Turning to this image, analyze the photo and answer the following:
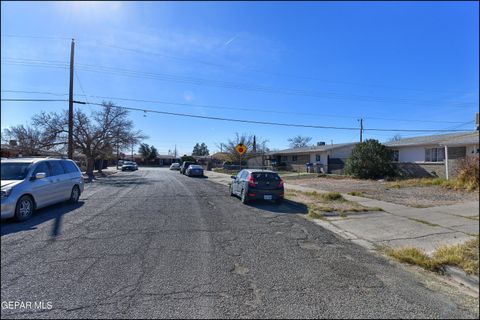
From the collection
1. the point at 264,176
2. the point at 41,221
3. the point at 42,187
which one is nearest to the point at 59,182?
the point at 42,187

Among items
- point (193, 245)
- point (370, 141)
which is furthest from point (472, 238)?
point (370, 141)

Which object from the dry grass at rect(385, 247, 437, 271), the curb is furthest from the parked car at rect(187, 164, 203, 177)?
the curb

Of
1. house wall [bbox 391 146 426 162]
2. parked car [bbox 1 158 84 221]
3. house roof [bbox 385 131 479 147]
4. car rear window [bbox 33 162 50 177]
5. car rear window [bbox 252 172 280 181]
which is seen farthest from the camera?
house wall [bbox 391 146 426 162]

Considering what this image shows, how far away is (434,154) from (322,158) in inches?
584

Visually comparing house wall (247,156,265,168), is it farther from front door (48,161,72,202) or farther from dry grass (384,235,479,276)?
dry grass (384,235,479,276)

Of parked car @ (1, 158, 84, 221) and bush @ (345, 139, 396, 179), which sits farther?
bush @ (345, 139, 396, 179)

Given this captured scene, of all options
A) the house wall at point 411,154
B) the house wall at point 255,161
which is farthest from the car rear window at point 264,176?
the house wall at point 255,161

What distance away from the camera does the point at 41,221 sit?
7.18m

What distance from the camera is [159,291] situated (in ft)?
11.8

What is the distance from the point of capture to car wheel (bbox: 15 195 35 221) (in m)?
6.96

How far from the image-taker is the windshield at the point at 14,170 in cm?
745

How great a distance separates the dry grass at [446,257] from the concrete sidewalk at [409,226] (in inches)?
15.3

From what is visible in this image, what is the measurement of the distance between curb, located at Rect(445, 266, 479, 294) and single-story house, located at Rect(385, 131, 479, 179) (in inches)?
612

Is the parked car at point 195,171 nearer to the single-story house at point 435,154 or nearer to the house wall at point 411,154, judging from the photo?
the single-story house at point 435,154
